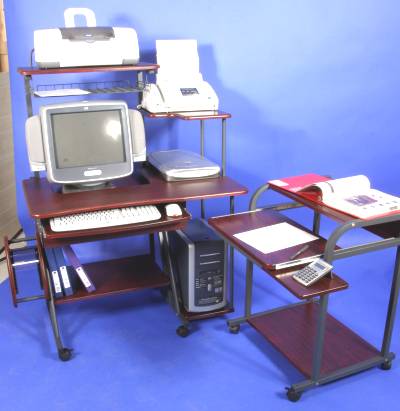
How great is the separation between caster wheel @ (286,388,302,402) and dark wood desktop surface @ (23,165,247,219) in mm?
950

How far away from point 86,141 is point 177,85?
2.00 feet

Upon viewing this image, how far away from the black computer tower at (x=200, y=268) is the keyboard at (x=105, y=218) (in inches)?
12.5

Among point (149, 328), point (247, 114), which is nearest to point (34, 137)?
point (149, 328)

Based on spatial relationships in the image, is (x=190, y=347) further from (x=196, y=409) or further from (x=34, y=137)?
(x=34, y=137)

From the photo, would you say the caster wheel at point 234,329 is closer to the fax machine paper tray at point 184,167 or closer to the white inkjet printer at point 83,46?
the fax machine paper tray at point 184,167

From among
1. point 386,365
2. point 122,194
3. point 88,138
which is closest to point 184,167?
point 122,194

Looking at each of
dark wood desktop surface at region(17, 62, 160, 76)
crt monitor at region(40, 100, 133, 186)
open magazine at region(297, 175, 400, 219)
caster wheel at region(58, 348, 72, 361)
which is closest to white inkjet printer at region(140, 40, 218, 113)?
dark wood desktop surface at region(17, 62, 160, 76)

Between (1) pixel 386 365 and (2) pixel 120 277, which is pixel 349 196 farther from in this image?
(2) pixel 120 277

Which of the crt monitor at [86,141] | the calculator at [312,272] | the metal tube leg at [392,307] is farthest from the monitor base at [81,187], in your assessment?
the metal tube leg at [392,307]

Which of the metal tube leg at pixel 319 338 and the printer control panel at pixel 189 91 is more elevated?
the printer control panel at pixel 189 91

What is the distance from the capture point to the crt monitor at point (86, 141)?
97.2 inches

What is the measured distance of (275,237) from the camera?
2.26 m

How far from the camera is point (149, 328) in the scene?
275 cm

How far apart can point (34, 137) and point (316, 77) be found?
2.08 m
